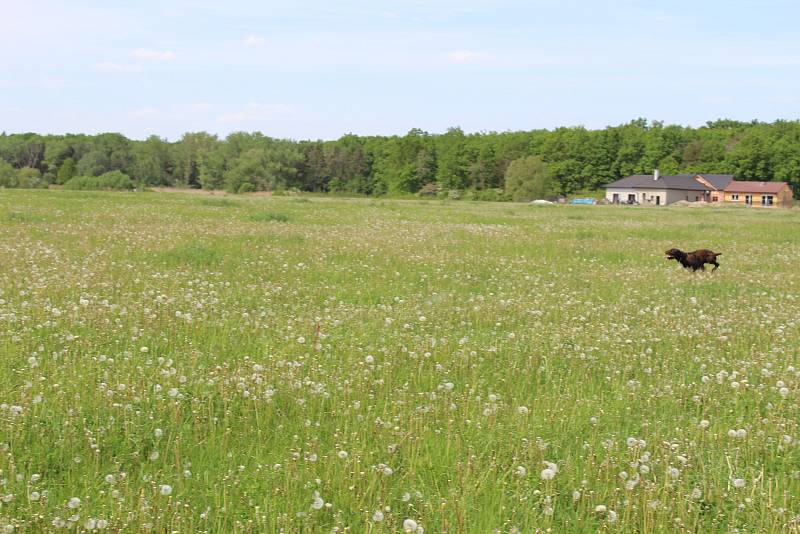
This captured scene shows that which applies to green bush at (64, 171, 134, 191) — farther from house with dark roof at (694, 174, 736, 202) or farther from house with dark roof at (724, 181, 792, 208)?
house with dark roof at (724, 181, 792, 208)

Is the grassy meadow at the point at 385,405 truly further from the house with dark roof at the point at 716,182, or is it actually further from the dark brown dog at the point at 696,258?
the house with dark roof at the point at 716,182

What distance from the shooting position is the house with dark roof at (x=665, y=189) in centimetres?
12838

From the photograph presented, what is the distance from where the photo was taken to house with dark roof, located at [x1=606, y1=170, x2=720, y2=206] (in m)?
128

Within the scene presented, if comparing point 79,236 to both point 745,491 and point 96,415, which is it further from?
point 745,491

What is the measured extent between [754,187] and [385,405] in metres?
137

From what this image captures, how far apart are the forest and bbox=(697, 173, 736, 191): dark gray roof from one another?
33.2ft

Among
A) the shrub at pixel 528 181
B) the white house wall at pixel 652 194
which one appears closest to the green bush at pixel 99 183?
the shrub at pixel 528 181

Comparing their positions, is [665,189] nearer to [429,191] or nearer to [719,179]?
[719,179]

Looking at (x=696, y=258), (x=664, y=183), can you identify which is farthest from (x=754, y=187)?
(x=696, y=258)

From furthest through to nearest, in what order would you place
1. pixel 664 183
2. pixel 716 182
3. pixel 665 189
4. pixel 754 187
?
pixel 716 182, pixel 664 183, pixel 665 189, pixel 754 187

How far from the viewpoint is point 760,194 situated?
12500 centimetres

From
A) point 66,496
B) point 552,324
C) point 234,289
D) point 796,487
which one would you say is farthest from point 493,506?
point 234,289

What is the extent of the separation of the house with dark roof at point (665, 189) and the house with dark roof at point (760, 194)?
2.03 meters

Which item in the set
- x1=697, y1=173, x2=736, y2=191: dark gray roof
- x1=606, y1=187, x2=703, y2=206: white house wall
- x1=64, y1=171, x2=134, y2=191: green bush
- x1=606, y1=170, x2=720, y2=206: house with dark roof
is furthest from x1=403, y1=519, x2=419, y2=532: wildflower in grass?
x1=697, y1=173, x2=736, y2=191: dark gray roof
